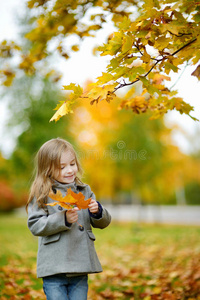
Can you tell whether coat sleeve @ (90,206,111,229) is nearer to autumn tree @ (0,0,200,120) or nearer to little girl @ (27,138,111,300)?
little girl @ (27,138,111,300)

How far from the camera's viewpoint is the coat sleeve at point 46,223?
80.0 inches

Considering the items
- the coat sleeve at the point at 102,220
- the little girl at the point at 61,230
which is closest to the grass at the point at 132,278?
the little girl at the point at 61,230

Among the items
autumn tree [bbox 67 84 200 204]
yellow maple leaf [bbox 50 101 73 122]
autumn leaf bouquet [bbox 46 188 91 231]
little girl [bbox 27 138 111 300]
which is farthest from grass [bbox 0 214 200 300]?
autumn tree [bbox 67 84 200 204]

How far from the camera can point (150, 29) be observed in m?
1.97

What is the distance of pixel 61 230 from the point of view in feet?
6.71

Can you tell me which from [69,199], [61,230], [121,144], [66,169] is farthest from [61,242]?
[121,144]

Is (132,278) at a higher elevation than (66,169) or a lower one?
lower

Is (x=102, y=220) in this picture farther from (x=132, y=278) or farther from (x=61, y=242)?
(x=132, y=278)

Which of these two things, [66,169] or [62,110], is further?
[66,169]

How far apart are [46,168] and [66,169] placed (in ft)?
0.52

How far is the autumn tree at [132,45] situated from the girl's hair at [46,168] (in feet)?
1.00

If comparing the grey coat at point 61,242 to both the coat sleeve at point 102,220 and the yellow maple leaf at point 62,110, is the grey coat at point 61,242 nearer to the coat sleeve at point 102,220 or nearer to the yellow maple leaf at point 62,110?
the coat sleeve at point 102,220

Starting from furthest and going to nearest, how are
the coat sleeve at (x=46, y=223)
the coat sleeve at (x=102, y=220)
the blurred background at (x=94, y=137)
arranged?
1. the blurred background at (x=94, y=137)
2. the coat sleeve at (x=102, y=220)
3. the coat sleeve at (x=46, y=223)

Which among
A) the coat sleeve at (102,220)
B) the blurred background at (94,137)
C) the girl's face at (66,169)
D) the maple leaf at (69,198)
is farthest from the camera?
the blurred background at (94,137)
